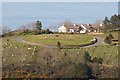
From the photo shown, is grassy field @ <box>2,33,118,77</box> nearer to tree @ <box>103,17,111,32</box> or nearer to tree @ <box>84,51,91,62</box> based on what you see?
tree @ <box>84,51,91,62</box>

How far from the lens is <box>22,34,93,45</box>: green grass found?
6.05 meters

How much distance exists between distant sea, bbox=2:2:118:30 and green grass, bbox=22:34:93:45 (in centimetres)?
118

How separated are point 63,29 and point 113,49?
1935mm

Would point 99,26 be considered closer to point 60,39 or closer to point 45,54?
point 60,39

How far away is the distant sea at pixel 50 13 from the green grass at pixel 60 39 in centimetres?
118

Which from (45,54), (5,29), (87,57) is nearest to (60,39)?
(45,54)

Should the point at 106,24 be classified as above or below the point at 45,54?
above

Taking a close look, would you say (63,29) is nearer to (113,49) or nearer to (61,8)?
(113,49)

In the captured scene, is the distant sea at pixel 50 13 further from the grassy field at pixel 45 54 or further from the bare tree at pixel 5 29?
the grassy field at pixel 45 54

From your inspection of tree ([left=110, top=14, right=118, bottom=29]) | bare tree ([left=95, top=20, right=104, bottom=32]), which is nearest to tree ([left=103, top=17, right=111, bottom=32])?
bare tree ([left=95, top=20, right=104, bottom=32])

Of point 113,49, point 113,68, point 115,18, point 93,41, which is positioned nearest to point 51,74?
point 113,68

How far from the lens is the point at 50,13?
961 cm

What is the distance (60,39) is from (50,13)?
11.2 feet

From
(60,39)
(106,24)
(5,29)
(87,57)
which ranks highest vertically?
(106,24)
